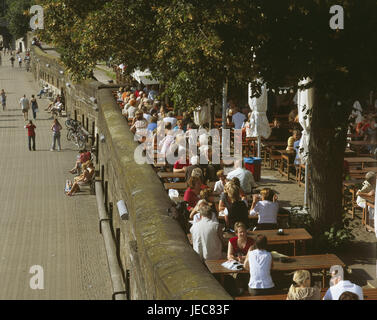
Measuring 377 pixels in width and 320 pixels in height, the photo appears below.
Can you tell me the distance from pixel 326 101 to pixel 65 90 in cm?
3411

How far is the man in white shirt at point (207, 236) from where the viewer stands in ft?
30.8

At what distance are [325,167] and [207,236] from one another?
2884mm

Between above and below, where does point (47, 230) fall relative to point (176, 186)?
below

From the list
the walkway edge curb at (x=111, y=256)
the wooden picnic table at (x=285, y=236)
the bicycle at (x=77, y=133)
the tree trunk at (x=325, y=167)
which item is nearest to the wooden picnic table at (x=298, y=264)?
the wooden picnic table at (x=285, y=236)

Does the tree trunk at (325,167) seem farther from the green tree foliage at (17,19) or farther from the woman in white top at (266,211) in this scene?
the green tree foliage at (17,19)

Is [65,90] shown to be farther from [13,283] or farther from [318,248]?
[318,248]

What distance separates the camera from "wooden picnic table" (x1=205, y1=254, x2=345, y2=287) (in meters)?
9.09

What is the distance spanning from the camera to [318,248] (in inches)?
439

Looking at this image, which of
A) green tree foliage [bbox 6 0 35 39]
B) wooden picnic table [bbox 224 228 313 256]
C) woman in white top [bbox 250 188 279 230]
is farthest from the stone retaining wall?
green tree foliage [bbox 6 0 35 39]

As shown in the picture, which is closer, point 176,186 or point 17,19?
point 176,186

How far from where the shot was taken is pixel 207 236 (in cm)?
942

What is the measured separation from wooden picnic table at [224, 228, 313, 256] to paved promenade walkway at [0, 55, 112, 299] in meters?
5.21

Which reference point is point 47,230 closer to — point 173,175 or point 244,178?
point 173,175

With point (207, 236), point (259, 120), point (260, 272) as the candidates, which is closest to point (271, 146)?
point (259, 120)
